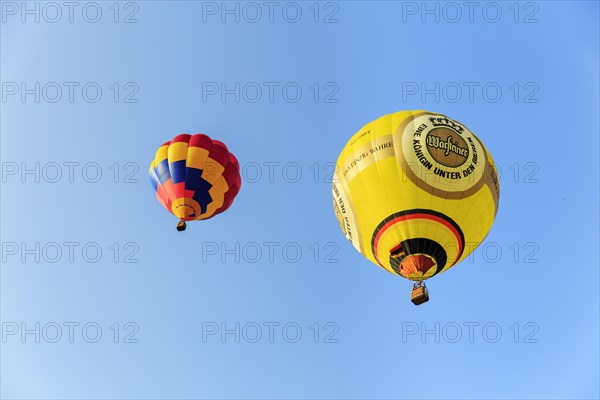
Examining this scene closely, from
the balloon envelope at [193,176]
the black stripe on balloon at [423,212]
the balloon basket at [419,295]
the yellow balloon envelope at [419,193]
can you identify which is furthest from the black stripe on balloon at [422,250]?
the balloon envelope at [193,176]

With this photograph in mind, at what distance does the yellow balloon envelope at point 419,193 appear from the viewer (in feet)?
43.3

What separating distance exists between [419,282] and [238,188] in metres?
7.69

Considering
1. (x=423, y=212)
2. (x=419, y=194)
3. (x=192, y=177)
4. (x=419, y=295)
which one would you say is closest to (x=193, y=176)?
(x=192, y=177)

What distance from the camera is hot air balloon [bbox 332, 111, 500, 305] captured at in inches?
519

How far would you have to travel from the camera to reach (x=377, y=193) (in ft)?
44.5

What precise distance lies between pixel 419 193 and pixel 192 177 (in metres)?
7.38

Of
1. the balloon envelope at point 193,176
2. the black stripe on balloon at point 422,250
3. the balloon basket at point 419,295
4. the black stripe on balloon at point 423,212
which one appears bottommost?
the balloon basket at point 419,295

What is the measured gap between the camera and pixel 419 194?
519 inches

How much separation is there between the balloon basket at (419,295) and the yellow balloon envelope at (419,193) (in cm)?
24

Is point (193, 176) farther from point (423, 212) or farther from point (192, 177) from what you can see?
point (423, 212)

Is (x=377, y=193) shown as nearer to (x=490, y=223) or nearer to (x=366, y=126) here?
(x=366, y=126)

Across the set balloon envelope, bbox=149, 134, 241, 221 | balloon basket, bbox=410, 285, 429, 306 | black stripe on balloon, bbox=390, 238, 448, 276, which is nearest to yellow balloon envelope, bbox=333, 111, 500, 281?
black stripe on balloon, bbox=390, 238, 448, 276

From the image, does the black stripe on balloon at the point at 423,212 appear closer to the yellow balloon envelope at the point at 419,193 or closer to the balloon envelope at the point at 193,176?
the yellow balloon envelope at the point at 419,193

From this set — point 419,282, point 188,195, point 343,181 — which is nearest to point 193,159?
point 188,195
